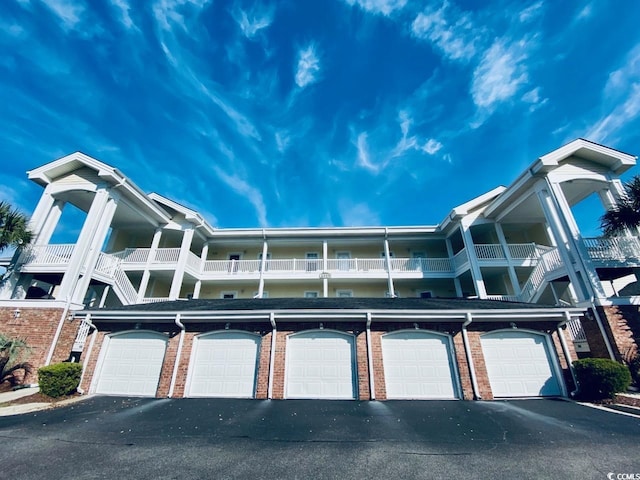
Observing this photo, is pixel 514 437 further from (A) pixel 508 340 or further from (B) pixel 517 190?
(B) pixel 517 190

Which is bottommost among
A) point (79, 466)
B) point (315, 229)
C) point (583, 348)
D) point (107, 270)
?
point (79, 466)

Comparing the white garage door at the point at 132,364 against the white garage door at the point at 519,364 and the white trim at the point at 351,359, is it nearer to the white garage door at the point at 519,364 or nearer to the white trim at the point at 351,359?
the white trim at the point at 351,359

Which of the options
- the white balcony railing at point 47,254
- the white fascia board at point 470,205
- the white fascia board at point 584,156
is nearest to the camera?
the white balcony railing at point 47,254

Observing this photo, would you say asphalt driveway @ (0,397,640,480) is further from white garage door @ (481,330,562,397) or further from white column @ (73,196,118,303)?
white column @ (73,196,118,303)

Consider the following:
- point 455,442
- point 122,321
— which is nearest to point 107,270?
point 122,321

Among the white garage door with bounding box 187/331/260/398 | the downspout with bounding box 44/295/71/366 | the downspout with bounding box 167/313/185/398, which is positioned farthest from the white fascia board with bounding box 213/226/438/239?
the white garage door with bounding box 187/331/260/398

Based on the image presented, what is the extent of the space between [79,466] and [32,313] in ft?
33.5

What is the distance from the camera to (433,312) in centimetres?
863

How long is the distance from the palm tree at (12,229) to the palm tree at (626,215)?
2455cm

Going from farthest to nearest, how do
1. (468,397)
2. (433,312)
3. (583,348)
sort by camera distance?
(583,348)
(433,312)
(468,397)

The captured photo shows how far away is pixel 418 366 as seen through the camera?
848 cm

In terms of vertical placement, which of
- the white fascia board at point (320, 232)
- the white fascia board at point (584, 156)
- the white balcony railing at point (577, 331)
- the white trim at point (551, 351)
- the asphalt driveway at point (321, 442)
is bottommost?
the asphalt driveway at point (321, 442)

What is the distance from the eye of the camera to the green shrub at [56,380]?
8367mm

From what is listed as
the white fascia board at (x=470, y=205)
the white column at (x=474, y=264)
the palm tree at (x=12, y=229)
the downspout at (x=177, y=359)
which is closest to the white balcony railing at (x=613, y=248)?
the white column at (x=474, y=264)
